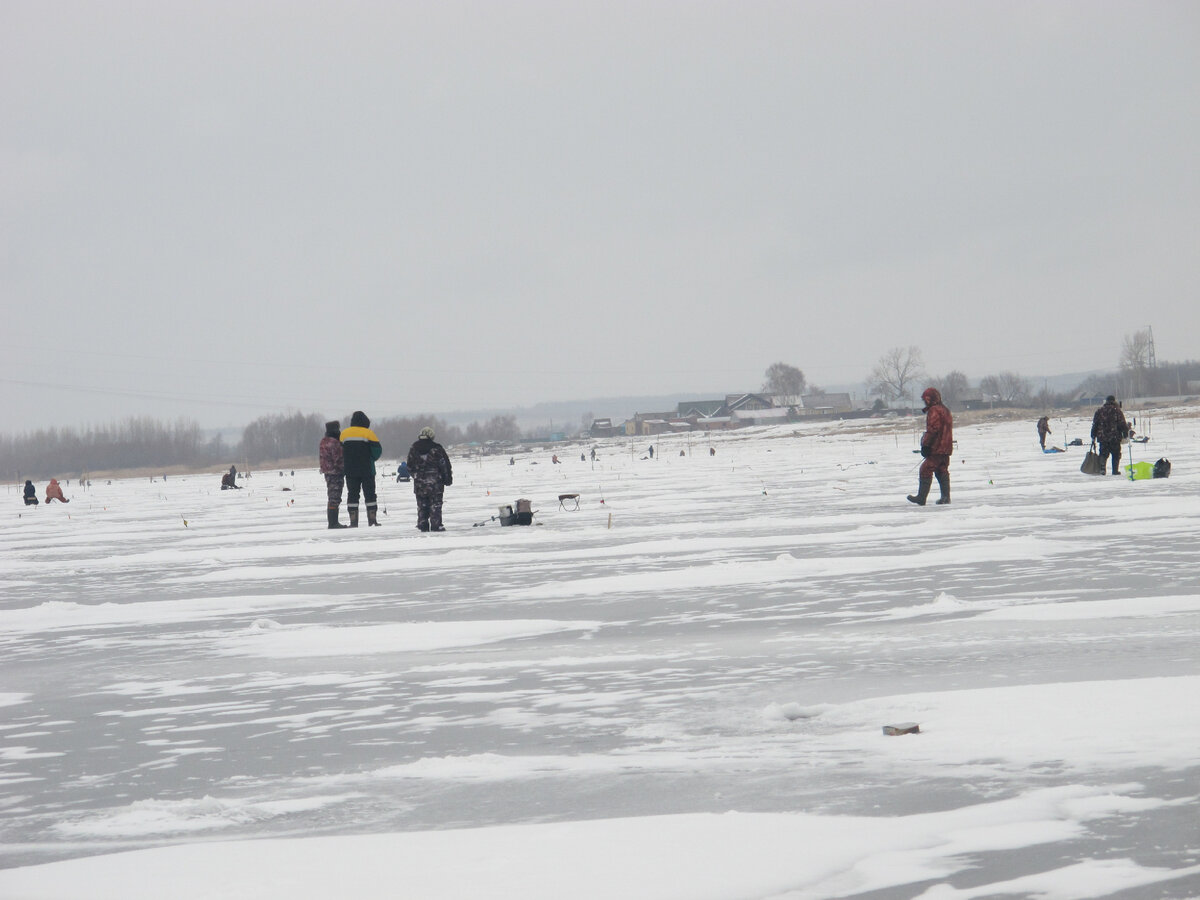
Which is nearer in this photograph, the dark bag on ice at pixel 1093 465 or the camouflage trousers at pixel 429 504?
the camouflage trousers at pixel 429 504

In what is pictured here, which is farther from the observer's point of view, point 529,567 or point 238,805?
point 529,567

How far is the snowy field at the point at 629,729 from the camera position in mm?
3473

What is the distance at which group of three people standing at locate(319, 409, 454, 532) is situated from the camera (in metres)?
17.5

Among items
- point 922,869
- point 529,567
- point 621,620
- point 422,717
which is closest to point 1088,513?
point 529,567

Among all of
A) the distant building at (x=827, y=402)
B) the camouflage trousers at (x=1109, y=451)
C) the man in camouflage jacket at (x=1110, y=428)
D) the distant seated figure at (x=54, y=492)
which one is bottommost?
the distant seated figure at (x=54, y=492)

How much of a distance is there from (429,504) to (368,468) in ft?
5.51

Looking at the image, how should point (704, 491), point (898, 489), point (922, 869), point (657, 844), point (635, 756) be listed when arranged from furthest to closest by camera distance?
point (704, 491) < point (898, 489) < point (635, 756) < point (657, 844) < point (922, 869)

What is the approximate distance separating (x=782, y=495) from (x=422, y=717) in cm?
1862

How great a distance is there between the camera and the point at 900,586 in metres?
9.54

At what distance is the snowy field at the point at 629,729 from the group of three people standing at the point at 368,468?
16.7ft

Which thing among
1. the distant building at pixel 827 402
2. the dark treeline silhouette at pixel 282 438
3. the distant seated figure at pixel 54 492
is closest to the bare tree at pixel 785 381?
the distant building at pixel 827 402

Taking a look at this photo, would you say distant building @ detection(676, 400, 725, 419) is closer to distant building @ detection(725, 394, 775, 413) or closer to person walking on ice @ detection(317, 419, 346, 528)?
distant building @ detection(725, 394, 775, 413)

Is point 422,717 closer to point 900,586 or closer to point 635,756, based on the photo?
point 635,756

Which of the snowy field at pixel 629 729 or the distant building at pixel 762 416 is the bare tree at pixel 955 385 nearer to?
Answer: the distant building at pixel 762 416
